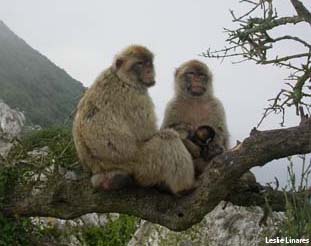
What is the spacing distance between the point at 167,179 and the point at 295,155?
1.16 metres

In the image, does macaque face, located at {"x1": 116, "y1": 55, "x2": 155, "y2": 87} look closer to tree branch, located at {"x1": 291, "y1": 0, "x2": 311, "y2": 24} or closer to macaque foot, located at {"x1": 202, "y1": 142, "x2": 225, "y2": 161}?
macaque foot, located at {"x1": 202, "y1": 142, "x2": 225, "y2": 161}

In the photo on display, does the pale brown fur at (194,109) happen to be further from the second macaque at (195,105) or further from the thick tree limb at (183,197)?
the thick tree limb at (183,197)

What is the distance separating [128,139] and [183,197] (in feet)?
2.28

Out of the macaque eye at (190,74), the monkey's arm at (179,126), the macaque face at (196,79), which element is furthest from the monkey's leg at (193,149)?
the macaque eye at (190,74)

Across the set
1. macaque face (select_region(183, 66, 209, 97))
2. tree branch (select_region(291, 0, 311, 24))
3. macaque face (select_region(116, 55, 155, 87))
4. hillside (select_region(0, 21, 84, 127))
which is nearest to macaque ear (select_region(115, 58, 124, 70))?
macaque face (select_region(116, 55, 155, 87))

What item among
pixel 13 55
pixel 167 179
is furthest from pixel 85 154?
pixel 13 55

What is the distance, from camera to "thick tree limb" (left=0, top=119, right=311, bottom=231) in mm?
4910

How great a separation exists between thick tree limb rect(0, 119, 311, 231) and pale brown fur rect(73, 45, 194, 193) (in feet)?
0.60

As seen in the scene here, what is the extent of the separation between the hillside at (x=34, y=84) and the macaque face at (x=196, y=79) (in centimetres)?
3412

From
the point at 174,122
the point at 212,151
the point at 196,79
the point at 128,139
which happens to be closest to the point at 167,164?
the point at 128,139

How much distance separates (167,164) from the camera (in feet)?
17.9

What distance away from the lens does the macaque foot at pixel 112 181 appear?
213 inches

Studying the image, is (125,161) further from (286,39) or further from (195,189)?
(286,39)

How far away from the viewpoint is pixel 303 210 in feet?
13.4
